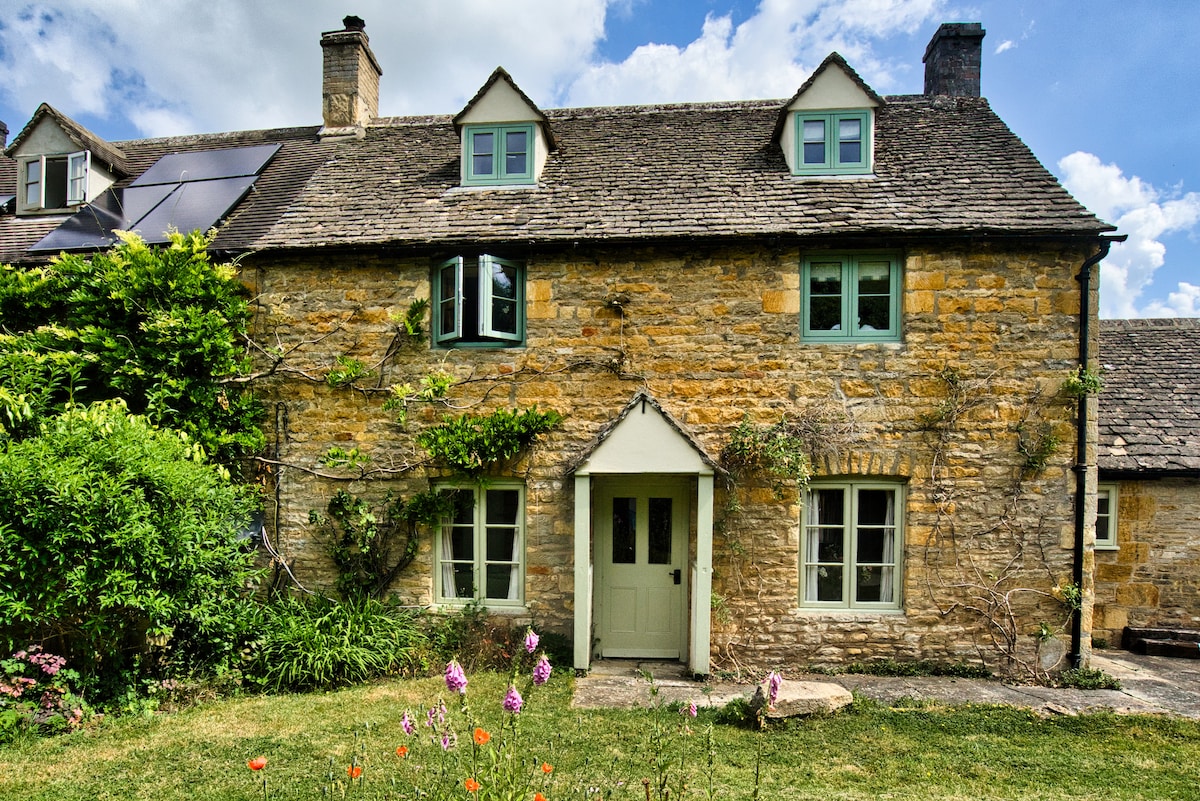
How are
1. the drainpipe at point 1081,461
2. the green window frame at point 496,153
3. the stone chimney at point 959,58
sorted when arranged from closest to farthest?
the drainpipe at point 1081,461 → the green window frame at point 496,153 → the stone chimney at point 959,58

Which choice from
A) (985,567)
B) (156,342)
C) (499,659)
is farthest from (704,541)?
(156,342)

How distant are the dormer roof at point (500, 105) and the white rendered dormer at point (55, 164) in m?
7.15

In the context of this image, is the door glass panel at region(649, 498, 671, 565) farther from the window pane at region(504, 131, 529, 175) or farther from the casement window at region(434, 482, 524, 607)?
the window pane at region(504, 131, 529, 175)

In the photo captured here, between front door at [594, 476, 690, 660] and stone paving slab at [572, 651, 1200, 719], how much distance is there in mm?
317

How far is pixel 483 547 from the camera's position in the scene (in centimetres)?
895

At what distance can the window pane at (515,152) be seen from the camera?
10.3 meters

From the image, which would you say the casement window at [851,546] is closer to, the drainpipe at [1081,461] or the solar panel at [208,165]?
the drainpipe at [1081,461]

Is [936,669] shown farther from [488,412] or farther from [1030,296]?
[488,412]

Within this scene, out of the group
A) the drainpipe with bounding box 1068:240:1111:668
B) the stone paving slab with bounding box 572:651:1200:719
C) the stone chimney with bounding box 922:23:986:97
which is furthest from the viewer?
the stone chimney with bounding box 922:23:986:97

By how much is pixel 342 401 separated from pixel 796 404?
20.0 feet

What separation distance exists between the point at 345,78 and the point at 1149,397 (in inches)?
608

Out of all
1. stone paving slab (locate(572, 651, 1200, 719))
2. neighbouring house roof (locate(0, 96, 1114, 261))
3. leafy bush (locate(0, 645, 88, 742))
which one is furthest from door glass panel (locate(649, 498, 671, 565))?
leafy bush (locate(0, 645, 88, 742))

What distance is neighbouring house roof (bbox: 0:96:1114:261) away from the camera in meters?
8.73

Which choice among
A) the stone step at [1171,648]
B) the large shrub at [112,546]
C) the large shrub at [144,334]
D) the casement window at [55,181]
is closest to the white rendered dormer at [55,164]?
the casement window at [55,181]
